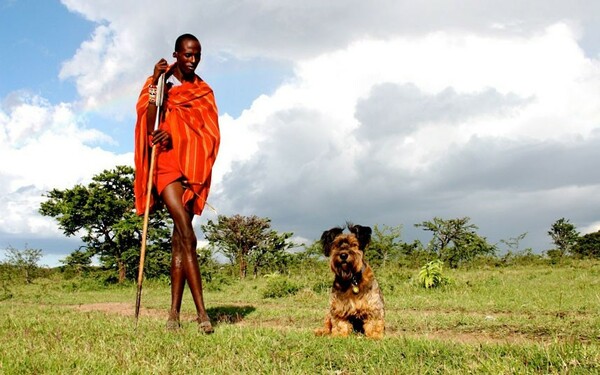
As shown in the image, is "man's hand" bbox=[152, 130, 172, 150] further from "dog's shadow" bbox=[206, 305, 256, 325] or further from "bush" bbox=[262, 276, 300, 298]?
"bush" bbox=[262, 276, 300, 298]

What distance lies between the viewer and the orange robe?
19.7ft

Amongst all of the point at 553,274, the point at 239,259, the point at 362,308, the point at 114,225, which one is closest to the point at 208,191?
the point at 362,308

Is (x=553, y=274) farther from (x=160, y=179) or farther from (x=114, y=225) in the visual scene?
(x=114, y=225)

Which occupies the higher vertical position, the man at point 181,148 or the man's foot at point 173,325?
the man at point 181,148

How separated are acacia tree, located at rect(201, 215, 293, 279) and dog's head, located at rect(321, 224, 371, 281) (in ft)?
72.2

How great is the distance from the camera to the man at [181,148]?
5.84m

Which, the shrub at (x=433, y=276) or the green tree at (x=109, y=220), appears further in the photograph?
the green tree at (x=109, y=220)

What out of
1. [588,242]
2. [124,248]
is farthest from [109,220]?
[588,242]

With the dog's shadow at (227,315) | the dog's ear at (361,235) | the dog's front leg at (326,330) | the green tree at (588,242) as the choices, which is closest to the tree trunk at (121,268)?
the dog's shadow at (227,315)

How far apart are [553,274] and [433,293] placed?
5.83 meters

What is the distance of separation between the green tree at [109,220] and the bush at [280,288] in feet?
33.8

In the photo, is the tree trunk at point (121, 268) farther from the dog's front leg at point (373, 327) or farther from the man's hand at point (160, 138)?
the dog's front leg at point (373, 327)

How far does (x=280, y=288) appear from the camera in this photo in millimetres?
12148

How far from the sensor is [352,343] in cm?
446
